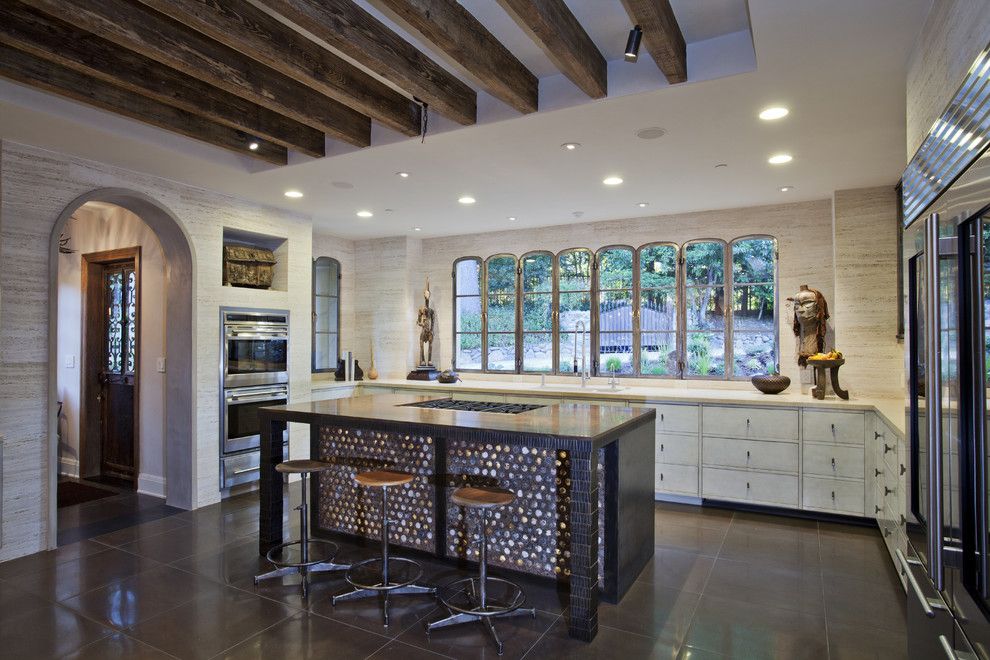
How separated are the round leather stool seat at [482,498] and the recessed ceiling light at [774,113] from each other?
2.54m

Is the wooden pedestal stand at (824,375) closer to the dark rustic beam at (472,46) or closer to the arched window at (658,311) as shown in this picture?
the arched window at (658,311)

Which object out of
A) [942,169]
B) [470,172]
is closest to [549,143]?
[470,172]

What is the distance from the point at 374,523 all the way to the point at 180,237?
Answer: 117 inches

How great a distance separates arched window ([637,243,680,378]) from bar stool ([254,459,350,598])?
3697mm

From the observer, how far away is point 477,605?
3.01 metres

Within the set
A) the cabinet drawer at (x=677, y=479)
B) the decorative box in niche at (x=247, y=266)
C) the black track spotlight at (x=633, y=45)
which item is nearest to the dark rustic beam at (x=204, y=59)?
the black track spotlight at (x=633, y=45)

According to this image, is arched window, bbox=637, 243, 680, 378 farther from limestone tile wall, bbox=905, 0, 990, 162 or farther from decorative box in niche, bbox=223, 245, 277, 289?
decorative box in niche, bbox=223, 245, 277, 289

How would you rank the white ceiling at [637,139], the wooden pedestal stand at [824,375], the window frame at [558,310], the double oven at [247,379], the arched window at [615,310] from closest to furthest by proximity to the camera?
the white ceiling at [637,139] < the wooden pedestal stand at [824,375] < the double oven at [247,379] < the arched window at [615,310] < the window frame at [558,310]

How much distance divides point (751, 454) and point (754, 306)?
62.4 inches

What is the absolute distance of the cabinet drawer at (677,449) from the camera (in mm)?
4977

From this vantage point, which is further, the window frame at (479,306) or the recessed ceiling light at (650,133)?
the window frame at (479,306)

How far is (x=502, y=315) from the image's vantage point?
22.8 ft

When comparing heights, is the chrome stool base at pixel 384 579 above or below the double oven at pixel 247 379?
below

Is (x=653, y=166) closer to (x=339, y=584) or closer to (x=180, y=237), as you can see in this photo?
(x=339, y=584)
